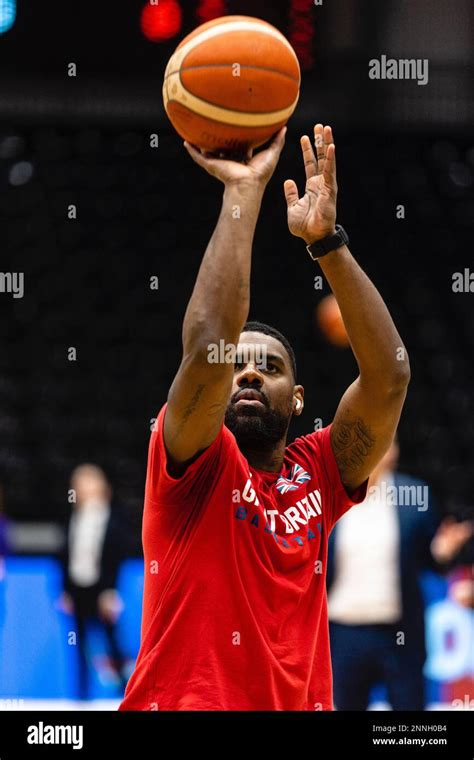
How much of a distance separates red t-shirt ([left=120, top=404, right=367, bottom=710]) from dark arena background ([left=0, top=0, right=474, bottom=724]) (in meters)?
5.00

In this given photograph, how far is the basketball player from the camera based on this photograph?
102 inches

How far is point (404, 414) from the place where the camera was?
9.68 meters

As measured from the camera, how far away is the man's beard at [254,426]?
118 inches

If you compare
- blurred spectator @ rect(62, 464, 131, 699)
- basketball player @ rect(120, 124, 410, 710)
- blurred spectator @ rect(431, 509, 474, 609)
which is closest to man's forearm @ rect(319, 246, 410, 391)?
basketball player @ rect(120, 124, 410, 710)

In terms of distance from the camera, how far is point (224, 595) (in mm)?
2707

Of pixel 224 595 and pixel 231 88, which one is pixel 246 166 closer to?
pixel 231 88

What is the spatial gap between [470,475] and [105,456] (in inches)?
120

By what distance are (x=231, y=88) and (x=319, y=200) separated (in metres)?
0.38

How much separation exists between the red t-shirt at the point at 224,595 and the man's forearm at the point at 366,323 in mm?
454
